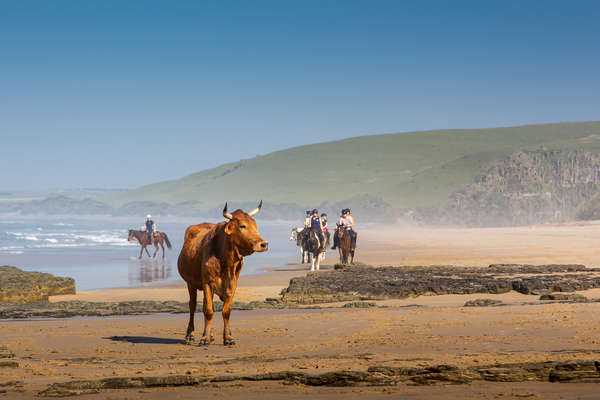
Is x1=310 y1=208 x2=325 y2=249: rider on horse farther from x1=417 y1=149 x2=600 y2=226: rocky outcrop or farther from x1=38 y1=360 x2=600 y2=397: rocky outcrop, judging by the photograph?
x1=417 y1=149 x2=600 y2=226: rocky outcrop

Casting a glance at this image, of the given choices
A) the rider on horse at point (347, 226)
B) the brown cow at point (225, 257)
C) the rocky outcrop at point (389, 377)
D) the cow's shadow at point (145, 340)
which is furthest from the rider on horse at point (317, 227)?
the rocky outcrop at point (389, 377)

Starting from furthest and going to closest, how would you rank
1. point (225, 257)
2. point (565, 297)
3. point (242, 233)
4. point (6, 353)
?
1. point (565, 297)
2. point (225, 257)
3. point (242, 233)
4. point (6, 353)

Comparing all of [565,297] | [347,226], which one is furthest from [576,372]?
[347,226]

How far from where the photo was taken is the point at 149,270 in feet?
105

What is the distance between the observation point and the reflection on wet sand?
27328mm

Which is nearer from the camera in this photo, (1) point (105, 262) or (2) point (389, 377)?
(2) point (389, 377)

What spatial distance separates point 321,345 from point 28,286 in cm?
1023

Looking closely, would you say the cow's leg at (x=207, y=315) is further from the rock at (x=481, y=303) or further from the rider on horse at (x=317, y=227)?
the rider on horse at (x=317, y=227)

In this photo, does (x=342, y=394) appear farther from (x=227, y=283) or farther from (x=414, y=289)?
(x=414, y=289)

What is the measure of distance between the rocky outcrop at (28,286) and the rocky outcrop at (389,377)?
36.3ft

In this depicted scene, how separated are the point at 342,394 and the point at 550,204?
312 feet

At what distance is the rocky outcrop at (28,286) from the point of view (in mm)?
17406

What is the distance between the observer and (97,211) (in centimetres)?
19075

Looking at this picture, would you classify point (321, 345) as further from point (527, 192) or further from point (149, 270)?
point (527, 192)
